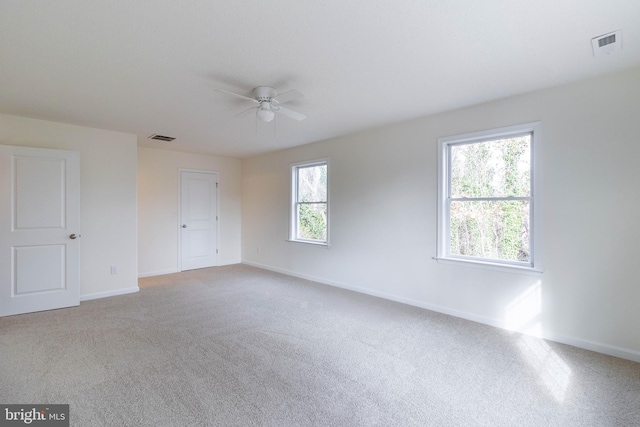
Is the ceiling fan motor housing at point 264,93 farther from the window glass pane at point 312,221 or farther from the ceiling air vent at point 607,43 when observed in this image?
the window glass pane at point 312,221

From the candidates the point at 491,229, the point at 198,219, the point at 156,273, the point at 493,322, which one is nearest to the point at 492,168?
the point at 491,229

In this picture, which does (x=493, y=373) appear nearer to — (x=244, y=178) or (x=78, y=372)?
(x=78, y=372)

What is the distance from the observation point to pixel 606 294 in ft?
8.75

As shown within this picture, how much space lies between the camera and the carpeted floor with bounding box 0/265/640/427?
190cm

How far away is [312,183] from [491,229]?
308 centimetres

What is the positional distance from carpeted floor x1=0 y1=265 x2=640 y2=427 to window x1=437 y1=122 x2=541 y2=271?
33.1 inches

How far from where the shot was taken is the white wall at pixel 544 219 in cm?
260

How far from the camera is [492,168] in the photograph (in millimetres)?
3400

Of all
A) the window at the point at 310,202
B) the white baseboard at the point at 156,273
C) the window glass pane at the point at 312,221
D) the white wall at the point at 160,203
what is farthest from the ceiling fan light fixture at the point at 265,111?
the white baseboard at the point at 156,273

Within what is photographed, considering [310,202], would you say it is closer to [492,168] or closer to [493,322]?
[492,168]

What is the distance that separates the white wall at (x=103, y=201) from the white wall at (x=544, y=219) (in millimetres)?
3192

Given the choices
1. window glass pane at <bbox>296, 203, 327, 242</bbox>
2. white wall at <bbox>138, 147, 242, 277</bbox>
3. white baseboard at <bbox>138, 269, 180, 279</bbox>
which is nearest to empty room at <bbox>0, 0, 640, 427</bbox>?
window glass pane at <bbox>296, 203, 327, 242</bbox>

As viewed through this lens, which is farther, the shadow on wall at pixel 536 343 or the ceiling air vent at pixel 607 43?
the shadow on wall at pixel 536 343

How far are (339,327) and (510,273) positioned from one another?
1.91 meters
